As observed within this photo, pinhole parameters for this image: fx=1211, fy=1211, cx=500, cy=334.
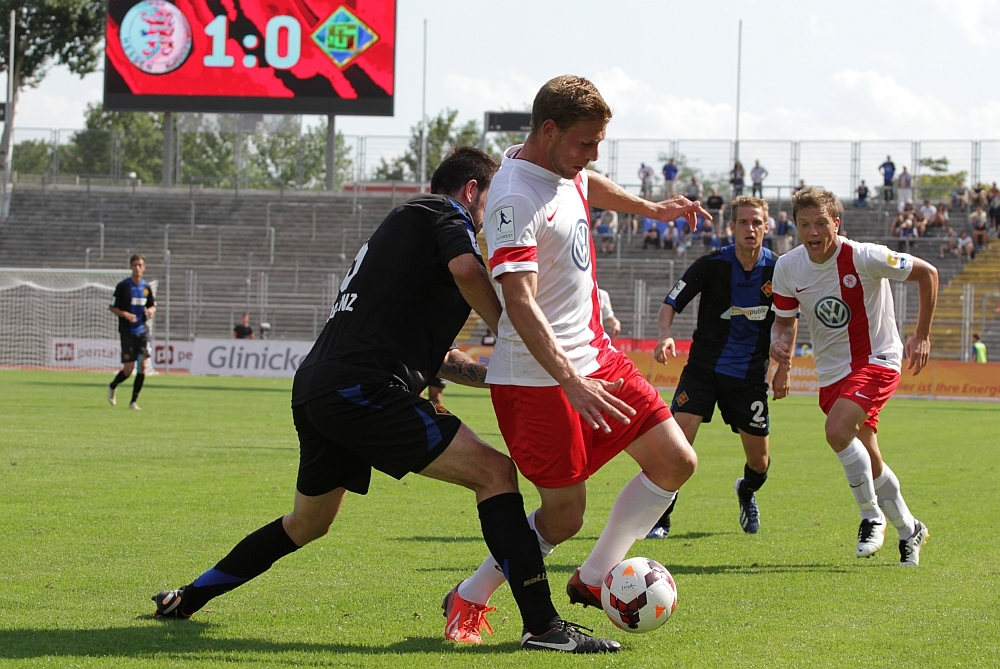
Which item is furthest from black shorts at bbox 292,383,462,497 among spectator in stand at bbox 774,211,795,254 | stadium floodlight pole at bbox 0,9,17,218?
stadium floodlight pole at bbox 0,9,17,218

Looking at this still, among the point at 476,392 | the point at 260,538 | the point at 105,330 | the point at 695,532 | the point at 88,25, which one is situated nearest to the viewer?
the point at 260,538

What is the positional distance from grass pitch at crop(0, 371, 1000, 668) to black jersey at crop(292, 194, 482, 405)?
1.11 m

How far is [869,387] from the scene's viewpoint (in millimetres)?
7410

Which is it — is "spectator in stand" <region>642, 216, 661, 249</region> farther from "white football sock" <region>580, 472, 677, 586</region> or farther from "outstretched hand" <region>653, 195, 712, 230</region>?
"white football sock" <region>580, 472, 677, 586</region>

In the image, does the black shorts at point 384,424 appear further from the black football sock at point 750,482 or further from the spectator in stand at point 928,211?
the spectator in stand at point 928,211

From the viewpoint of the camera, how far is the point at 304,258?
4162 cm

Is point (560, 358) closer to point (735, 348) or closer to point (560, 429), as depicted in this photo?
point (560, 429)

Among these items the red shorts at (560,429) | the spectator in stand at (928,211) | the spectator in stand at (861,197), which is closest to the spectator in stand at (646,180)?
the spectator in stand at (861,197)

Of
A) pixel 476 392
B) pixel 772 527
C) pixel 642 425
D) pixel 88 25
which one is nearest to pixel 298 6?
pixel 476 392

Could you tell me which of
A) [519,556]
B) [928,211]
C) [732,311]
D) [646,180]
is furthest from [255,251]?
[519,556]

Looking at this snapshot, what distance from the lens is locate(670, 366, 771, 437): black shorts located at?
8617mm

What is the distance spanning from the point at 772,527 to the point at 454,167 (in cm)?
462

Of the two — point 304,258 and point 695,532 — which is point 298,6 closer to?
point 304,258

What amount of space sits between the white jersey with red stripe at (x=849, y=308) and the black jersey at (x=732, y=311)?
96cm
